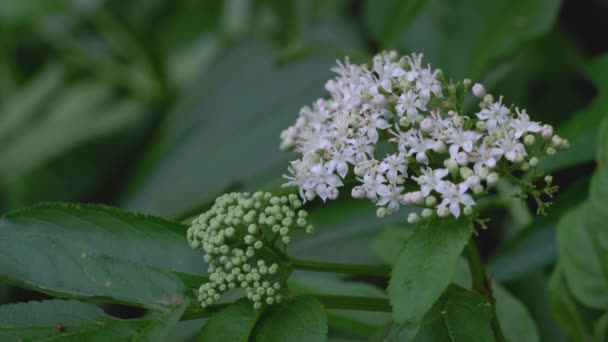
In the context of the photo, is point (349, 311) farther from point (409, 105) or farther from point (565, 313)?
point (409, 105)

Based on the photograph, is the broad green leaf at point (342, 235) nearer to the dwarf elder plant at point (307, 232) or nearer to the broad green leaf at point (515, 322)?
the broad green leaf at point (515, 322)

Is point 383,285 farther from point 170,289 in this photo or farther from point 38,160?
point 38,160

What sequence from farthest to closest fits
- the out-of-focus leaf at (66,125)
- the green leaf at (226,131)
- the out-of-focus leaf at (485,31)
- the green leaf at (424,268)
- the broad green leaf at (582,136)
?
the out-of-focus leaf at (66,125)
the green leaf at (226,131)
the out-of-focus leaf at (485,31)
the broad green leaf at (582,136)
the green leaf at (424,268)

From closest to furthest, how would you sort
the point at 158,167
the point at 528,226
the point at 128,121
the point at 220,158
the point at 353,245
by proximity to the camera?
the point at 528,226, the point at 353,245, the point at 220,158, the point at 158,167, the point at 128,121

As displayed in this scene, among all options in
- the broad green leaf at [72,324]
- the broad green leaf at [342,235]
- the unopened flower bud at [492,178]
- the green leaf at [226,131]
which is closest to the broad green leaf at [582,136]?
the broad green leaf at [342,235]

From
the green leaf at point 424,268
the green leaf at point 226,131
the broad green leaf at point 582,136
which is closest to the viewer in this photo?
the green leaf at point 424,268

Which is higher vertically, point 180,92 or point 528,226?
point 180,92

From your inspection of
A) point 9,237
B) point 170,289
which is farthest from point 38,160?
point 170,289
